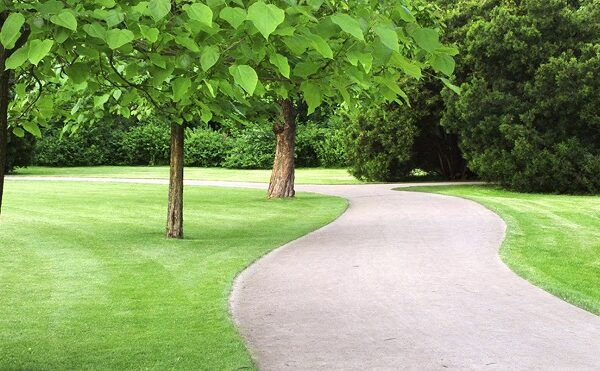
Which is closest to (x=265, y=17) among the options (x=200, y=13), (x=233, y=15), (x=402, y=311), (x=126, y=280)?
(x=233, y=15)

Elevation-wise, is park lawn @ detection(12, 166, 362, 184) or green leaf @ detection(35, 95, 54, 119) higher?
green leaf @ detection(35, 95, 54, 119)

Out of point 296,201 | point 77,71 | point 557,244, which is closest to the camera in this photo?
point 77,71

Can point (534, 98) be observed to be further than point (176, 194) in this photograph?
Yes

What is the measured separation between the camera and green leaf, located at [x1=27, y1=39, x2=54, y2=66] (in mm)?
3033

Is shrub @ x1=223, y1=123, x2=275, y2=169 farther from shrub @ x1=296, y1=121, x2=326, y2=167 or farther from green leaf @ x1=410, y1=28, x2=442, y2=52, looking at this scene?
green leaf @ x1=410, y1=28, x2=442, y2=52

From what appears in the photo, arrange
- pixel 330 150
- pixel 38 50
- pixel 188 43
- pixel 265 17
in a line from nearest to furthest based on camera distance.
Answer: pixel 265 17, pixel 38 50, pixel 188 43, pixel 330 150

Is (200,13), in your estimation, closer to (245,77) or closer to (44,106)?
(245,77)

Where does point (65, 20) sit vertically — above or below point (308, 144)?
below

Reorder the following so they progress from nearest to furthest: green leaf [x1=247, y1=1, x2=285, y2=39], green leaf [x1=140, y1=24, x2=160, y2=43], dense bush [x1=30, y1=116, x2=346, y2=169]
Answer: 1. green leaf [x1=247, y1=1, x2=285, y2=39]
2. green leaf [x1=140, y1=24, x2=160, y2=43]
3. dense bush [x1=30, y1=116, x2=346, y2=169]

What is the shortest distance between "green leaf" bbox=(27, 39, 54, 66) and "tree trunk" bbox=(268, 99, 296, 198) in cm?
1933

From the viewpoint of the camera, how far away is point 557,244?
1347 cm

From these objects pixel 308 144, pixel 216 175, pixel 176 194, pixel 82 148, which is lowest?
pixel 216 175

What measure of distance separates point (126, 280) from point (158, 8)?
727 centimetres

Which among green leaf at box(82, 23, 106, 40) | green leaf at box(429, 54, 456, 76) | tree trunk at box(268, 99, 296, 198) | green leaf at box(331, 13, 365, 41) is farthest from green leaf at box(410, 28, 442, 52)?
tree trunk at box(268, 99, 296, 198)
